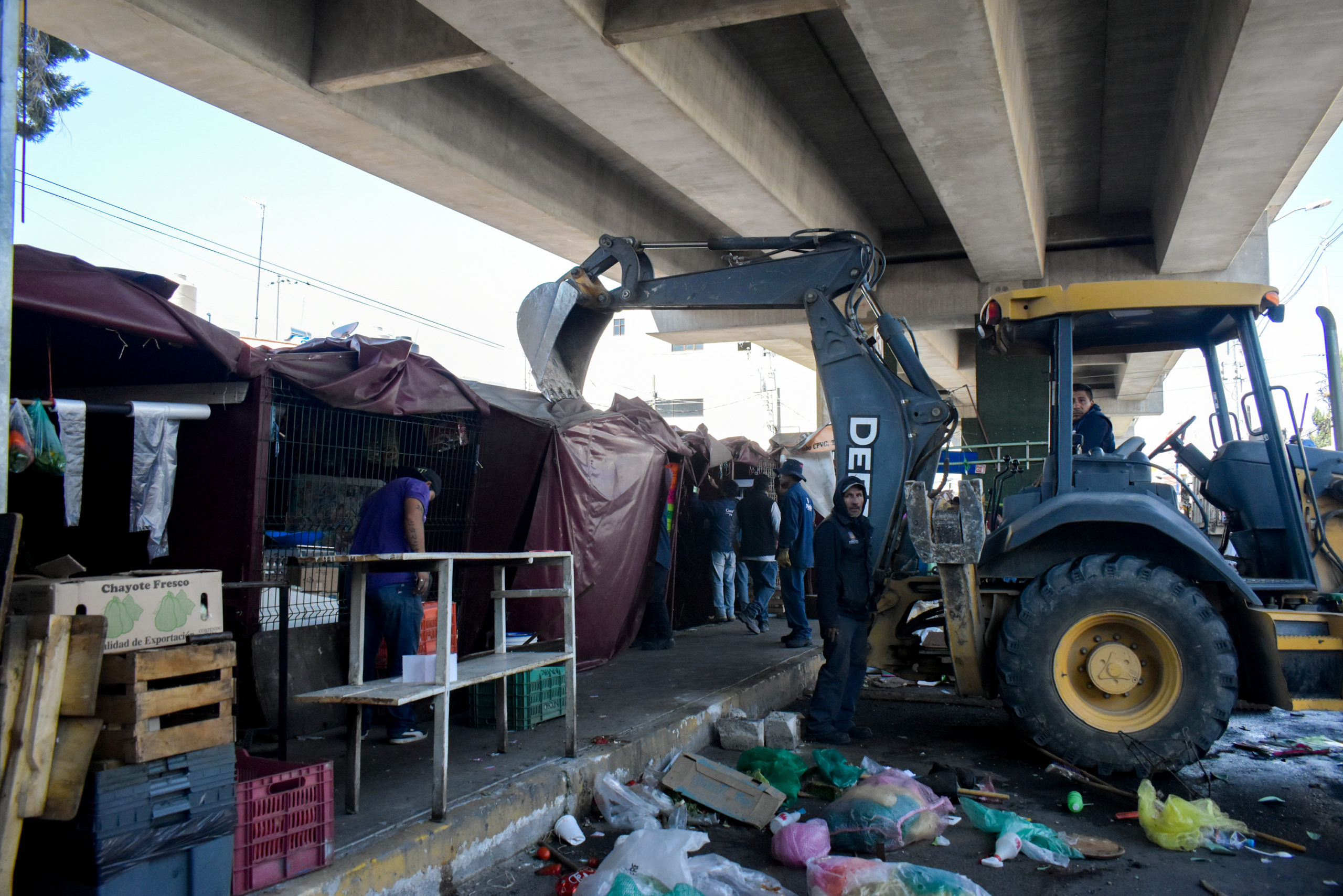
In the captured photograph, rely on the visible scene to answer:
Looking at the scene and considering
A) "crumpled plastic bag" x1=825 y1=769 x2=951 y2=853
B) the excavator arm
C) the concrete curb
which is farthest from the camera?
the excavator arm

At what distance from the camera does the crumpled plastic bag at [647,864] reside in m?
3.21

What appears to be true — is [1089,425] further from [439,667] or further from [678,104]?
[439,667]

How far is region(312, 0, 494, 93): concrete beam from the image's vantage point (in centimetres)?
688

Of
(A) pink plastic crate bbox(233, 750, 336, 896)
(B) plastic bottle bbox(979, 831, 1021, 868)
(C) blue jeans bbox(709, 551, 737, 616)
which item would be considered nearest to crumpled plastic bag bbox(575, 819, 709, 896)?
(A) pink plastic crate bbox(233, 750, 336, 896)

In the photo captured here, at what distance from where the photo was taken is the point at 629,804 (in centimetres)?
441

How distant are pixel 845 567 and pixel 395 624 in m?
2.89

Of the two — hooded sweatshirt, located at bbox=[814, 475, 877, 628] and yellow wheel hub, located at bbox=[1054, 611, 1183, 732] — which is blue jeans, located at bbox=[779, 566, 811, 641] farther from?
yellow wheel hub, located at bbox=[1054, 611, 1183, 732]

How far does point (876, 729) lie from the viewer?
644 centimetres

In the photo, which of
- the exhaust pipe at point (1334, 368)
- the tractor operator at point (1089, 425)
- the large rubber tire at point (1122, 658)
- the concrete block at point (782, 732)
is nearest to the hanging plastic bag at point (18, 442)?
the concrete block at point (782, 732)

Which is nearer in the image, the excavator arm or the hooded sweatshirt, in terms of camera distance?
the hooded sweatshirt

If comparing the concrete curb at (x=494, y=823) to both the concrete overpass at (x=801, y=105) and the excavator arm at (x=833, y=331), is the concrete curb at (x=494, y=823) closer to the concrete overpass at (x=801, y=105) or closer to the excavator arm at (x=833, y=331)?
the excavator arm at (x=833, y=331)

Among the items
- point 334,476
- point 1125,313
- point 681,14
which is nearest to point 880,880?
point 1125,313

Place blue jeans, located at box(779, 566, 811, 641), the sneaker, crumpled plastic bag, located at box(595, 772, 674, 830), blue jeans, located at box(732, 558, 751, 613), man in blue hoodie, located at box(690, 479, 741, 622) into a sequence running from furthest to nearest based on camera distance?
blue jeans, located at box(732, 558, 751, 613) < man in blue hoodie, located at box(690, 479, 741, 622) < blue jeans, located at box(779, 566, 811, 641) < the sneaker < crumpled plastic bag, located at box(595, 772, 674, 830)

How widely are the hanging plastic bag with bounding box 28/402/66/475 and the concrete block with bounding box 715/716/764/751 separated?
4058mm
